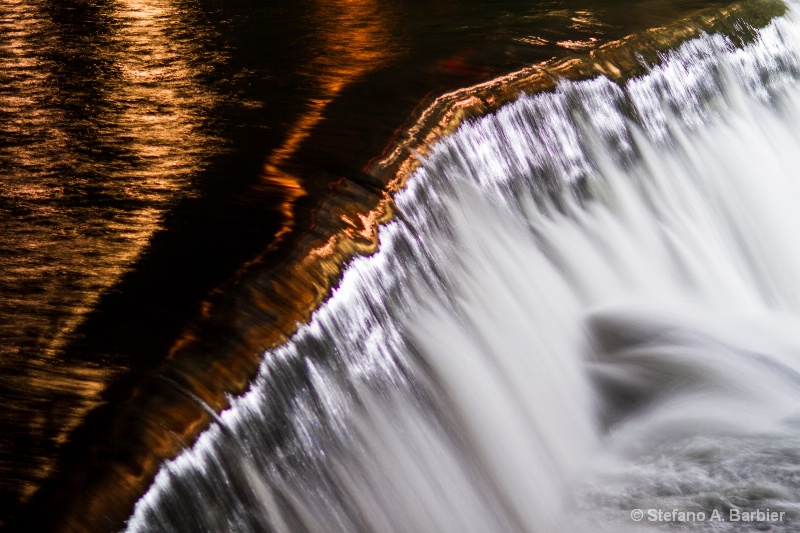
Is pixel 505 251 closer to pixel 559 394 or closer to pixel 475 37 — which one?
pixel 559 394

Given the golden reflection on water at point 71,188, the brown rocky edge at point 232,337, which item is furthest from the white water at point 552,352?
the golden reflection on water at point 71,188

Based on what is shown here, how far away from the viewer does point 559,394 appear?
13.7 feet

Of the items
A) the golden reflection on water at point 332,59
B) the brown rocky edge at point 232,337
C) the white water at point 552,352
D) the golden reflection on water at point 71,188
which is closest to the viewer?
the brown rocky edge at point 232,337

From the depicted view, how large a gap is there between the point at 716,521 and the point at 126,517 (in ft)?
7.41

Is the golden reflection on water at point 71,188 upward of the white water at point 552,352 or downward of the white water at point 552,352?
upward

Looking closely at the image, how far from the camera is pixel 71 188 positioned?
3.95 metres

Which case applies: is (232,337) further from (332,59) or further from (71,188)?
(332,59)

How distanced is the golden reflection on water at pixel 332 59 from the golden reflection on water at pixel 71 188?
1.08 ft

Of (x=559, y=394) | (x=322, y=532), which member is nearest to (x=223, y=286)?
(x=322, y=532)

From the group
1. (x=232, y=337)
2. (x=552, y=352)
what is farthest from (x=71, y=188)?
(x=552, y=352)

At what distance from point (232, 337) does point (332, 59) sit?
282 cm

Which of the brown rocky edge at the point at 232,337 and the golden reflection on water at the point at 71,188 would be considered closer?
the brown rocky edge at the point at 232,337

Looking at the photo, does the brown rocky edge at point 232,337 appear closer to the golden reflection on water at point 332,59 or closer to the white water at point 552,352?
the white water at point 552,352

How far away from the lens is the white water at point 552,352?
3.07 meters
